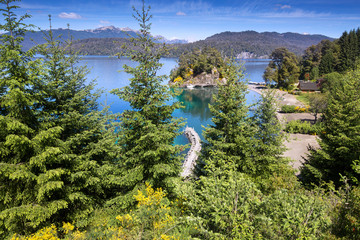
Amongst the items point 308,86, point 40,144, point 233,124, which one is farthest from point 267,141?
point 308,86

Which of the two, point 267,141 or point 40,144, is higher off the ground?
point 40,144

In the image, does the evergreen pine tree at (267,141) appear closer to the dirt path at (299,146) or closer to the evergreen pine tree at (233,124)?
the evergreen pine tree at (233,124)

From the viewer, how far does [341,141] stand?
49.5 feet

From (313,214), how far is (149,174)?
26.1ft

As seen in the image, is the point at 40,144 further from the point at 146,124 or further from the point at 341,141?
the point at 341,141

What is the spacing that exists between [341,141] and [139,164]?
16056 mm

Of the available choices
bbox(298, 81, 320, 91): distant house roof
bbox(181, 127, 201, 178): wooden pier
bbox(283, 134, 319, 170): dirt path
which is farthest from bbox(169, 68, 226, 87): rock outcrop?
bbox(283, 134, 319, 170): dirt path

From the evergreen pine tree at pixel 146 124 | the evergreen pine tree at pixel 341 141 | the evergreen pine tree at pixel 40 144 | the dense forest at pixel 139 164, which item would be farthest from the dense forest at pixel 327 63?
the evergreen pine tree at pixel 40 144

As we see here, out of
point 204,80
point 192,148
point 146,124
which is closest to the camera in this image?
point 146,124

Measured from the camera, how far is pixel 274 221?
516 cm

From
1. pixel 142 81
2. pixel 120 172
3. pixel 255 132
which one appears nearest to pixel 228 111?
pixel 255 132

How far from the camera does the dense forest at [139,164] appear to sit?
5.62 m

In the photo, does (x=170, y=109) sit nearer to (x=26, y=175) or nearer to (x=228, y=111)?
(x=228, y=111)

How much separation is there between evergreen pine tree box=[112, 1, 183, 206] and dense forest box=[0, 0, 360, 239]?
0.06 metres
